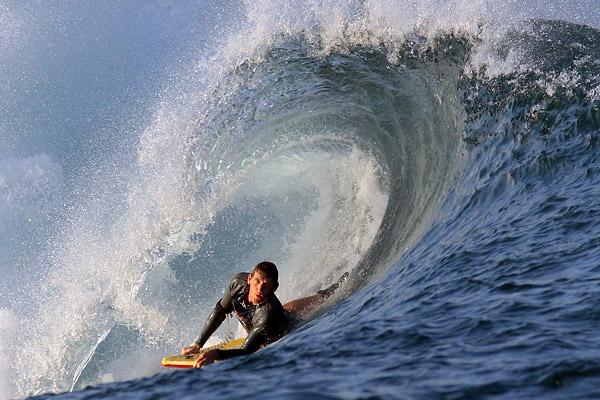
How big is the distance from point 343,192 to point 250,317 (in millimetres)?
4691

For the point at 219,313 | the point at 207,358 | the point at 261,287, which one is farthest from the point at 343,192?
the point at 207,358

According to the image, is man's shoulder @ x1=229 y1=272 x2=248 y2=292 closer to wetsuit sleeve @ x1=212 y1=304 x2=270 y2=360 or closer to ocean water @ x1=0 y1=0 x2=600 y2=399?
ocean water @ x1=0 y1=0 x2=600 y2=399

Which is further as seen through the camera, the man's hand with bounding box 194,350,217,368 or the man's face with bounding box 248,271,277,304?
the man's face with bounding box 248,271,277,304

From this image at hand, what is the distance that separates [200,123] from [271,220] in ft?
8.19

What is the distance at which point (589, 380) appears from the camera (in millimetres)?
4062

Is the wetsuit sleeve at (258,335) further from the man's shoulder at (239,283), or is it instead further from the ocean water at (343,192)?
the man's shoulder at (239,283)

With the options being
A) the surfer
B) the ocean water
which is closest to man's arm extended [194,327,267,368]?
the surfer

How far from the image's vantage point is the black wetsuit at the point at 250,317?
8.42 meters

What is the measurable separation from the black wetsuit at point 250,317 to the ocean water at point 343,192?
521 millimetres

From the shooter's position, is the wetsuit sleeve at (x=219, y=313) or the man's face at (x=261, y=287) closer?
the man's face at (x=261, y=287)

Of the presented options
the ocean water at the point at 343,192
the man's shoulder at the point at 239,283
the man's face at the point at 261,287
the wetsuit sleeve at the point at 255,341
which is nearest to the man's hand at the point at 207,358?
the ocean water at the point at 343,192

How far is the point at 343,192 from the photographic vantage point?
14133 mm

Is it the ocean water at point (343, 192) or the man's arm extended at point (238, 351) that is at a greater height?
the ocean water at point (343, 192)

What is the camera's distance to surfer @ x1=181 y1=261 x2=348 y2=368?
837 cm
